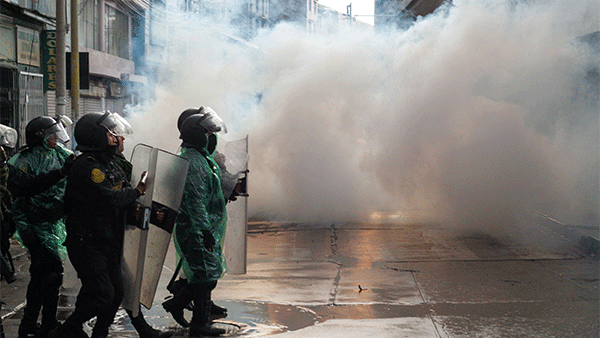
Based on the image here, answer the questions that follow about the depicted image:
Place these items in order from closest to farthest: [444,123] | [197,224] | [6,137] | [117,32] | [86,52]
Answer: [197,224] < [6,137] < [444,123] < [86,52] < [117,32]

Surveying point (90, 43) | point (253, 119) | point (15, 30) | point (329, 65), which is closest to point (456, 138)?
point (329, 65)

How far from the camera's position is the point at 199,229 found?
4762 millimetres

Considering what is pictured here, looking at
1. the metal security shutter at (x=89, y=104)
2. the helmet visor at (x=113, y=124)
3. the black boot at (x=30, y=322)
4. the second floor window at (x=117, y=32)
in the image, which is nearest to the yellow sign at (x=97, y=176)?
the helmet visor at (x=113, y=124)

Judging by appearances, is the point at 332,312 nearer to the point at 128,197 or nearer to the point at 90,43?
the point at 128,197

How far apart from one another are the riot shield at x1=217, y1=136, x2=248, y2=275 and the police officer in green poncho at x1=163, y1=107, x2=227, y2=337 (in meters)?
0.58

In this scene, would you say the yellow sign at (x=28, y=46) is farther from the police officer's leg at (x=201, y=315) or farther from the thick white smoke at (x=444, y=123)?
the police officer's leg at (x=201, y=315)

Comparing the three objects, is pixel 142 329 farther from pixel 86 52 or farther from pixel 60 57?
pixel 86 52

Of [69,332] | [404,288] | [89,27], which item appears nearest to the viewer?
[69,332]

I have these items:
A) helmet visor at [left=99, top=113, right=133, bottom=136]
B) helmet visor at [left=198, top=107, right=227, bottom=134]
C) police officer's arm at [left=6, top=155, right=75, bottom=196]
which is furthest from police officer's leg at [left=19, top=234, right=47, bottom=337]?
helmet visor at [left=198, top=107, right=227, bottom=134]

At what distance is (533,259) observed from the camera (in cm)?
769

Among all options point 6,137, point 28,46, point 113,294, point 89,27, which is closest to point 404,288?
point 113,294

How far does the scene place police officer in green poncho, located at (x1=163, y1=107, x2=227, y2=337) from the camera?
477cm

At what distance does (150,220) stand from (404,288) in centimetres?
283

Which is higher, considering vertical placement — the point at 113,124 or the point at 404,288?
the point at 113,124
